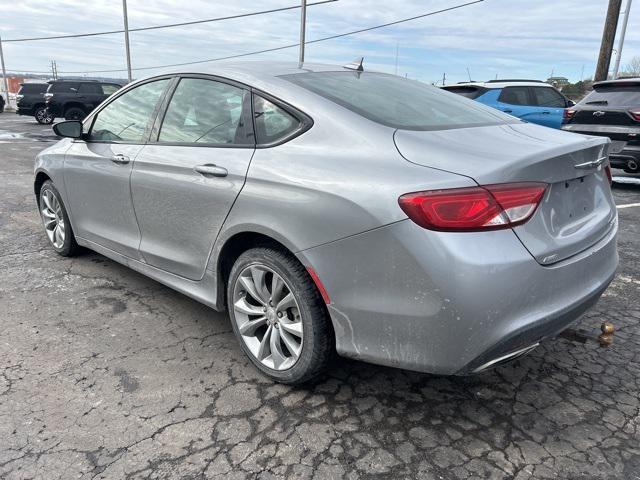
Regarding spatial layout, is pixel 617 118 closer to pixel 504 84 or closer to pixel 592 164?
pixel 504 84

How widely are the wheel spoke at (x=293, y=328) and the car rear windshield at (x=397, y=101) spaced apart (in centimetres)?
100

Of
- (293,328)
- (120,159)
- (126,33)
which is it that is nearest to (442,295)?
(293,328)

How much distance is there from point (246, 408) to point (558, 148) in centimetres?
180

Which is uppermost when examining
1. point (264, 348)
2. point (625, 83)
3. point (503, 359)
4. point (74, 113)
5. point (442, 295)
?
point (625, 83)

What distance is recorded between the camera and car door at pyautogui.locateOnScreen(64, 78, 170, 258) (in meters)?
3.36

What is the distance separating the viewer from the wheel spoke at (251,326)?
105 inches

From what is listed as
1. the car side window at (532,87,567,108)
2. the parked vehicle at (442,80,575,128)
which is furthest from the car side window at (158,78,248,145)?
the car side window at (532,87,567,108)

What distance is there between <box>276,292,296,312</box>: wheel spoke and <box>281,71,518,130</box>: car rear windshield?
2.95ft

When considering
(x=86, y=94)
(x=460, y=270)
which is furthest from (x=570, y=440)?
(x=86, y=94)

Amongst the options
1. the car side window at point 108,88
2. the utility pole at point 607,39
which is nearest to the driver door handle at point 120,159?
the utility pole at point 607,39

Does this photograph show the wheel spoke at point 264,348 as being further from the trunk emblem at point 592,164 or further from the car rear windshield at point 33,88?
the car rear windshield at point 33,88

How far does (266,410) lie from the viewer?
2445 millimetres

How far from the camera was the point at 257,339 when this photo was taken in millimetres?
2752

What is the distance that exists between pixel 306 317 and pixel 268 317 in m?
0.31
